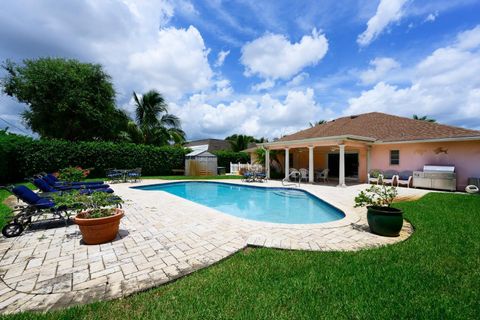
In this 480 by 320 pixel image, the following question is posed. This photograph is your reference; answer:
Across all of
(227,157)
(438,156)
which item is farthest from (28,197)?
(227,157)

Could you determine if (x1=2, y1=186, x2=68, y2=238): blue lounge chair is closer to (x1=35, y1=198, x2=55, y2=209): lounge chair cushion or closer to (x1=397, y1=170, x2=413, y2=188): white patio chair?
(x1=35, y1=198, x2=55, y2=209): lounge chair cushion

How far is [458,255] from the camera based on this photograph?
10.8 feet

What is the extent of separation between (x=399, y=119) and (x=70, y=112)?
28.8 meters

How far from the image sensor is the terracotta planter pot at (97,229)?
3.85 metres

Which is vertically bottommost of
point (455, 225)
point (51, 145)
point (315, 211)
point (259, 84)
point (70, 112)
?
point (315, 211)

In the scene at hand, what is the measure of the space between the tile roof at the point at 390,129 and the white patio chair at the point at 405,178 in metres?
2.12

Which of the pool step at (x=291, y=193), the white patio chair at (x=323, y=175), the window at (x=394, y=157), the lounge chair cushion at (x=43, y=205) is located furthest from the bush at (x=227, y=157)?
the lounge chair cushion at (x=43, y=205)

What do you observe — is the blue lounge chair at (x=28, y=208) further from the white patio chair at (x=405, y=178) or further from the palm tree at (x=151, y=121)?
the palm tree at (x=151, y=121)

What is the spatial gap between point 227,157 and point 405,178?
17617 millimetres

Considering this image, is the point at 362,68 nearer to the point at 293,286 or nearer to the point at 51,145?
the point at 293,286

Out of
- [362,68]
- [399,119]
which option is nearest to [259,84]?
[362,68]

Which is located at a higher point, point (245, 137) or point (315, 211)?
point (245, 137)

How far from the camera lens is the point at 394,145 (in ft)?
Result: 44.8

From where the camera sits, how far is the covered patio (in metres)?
13.0
